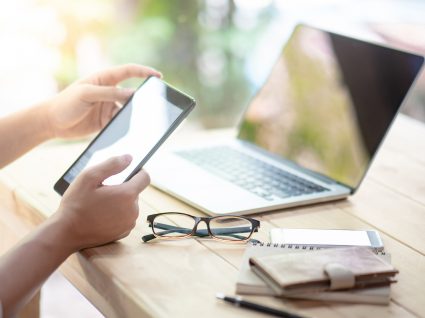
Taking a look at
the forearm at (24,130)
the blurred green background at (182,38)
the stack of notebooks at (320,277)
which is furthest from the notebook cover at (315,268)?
the blurred green background at (182,38)

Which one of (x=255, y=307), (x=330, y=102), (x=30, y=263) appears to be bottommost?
(x=30, y=263)

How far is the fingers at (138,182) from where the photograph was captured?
0.97m

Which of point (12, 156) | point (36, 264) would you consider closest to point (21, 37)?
point (12, 156)

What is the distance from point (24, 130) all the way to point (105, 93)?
21 cm

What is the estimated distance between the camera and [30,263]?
91 centimetres

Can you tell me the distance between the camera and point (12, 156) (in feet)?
4.25

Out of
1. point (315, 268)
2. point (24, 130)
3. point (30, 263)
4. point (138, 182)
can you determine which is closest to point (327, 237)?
point (315, 268)

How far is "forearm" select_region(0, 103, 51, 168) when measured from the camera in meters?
1.30

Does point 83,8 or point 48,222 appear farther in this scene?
point 83,8

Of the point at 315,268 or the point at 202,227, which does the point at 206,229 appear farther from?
the point at 315,268

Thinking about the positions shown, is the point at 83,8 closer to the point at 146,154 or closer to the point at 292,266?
the point at 146,154

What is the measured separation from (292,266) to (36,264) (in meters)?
0.34

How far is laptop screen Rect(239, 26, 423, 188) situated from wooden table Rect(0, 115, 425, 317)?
0.10 metres

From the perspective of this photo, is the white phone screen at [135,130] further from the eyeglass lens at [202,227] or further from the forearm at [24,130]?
the forearm at [24,130]
